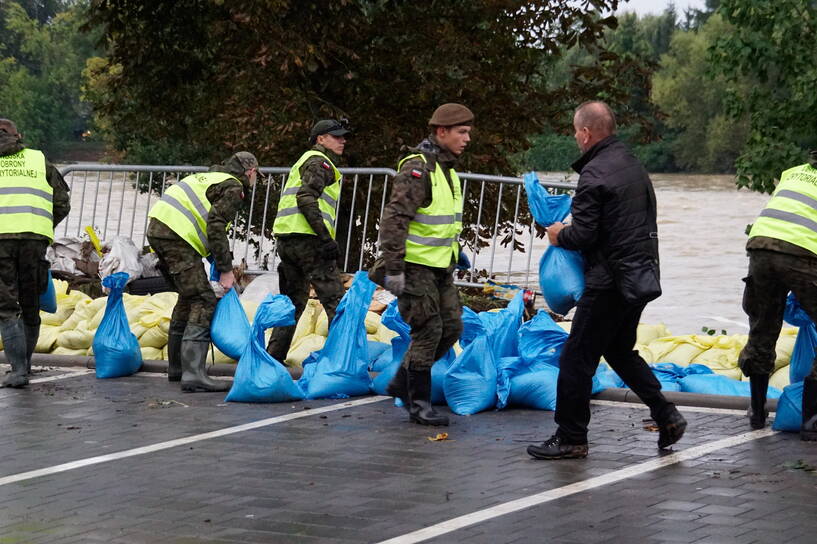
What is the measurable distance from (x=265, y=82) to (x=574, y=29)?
11.5 ft

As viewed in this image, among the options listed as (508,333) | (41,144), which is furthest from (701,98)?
(508,333)

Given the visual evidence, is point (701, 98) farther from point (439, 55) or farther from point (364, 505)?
point (364, 505)

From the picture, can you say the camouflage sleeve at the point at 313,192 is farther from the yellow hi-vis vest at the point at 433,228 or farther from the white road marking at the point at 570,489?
the white road marking at the point at 570,489

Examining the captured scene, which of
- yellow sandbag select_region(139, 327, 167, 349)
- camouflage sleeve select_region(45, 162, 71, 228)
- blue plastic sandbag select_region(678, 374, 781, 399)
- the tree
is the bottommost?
yellow sandbag select_region(139, 327, 167, 349)

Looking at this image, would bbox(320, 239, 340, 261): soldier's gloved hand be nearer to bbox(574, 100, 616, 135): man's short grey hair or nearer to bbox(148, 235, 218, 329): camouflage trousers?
bbox(148, 235, 218, 329): camouflage trousers

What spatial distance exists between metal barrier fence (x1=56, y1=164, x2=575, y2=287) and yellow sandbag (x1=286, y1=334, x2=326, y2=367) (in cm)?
192

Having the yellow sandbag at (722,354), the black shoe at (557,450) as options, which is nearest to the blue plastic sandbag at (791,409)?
the black shoe at (557,450)

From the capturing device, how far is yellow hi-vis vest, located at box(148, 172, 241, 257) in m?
9.41

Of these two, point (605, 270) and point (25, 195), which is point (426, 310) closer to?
point (605, 270)

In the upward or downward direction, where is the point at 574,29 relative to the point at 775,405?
upward

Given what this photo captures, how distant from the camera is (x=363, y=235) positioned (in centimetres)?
1307

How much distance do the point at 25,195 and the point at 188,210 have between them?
115cm

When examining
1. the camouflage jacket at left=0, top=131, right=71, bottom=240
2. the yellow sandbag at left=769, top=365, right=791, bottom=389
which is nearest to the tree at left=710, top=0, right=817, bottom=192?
the yellow sandbag at left=769, top=365, right=791, bottom=389

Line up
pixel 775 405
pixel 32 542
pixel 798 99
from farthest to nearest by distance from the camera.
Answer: pixel 798 99 < pixel 775 405 < pixel 32 542
